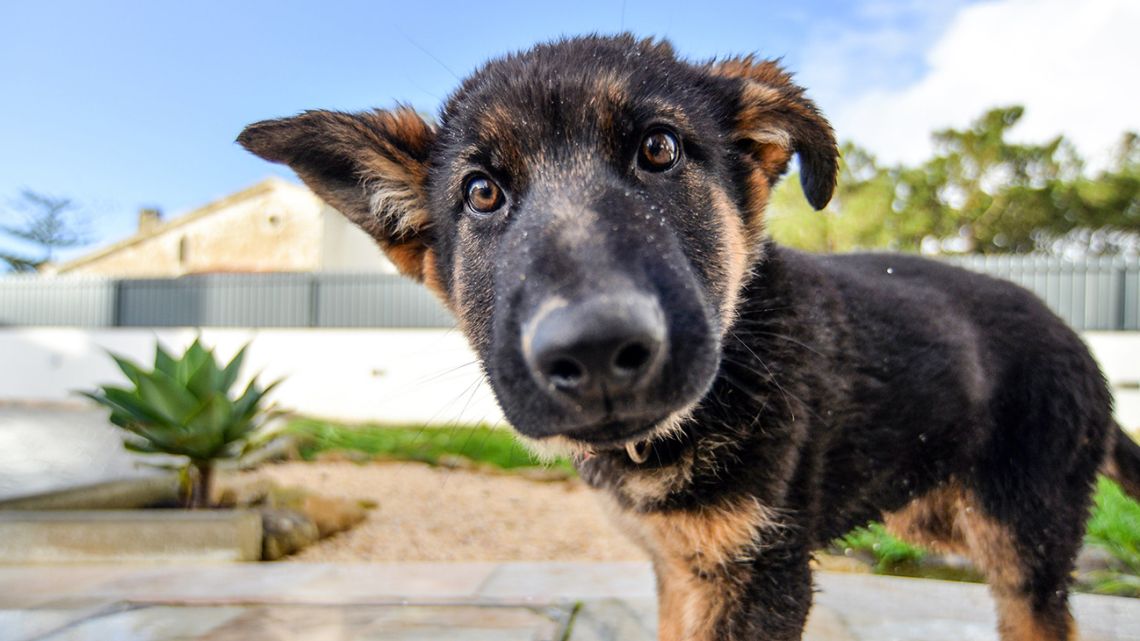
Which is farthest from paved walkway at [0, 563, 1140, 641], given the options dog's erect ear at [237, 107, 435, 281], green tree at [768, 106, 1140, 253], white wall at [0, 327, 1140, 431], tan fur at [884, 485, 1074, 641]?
green tree at [768, 106, 1140, 253]

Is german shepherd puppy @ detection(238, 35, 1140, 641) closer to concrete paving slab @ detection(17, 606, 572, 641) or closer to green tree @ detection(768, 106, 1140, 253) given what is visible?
concrete paving slab @ detection(17, 606, 572, 641)

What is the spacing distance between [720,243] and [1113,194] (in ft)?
87.9

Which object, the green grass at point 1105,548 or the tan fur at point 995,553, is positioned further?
the green grass at point 1105,548

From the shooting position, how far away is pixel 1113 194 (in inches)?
934

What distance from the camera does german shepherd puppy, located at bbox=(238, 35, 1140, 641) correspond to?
6.45ft

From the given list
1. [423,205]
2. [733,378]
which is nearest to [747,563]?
[733,378]

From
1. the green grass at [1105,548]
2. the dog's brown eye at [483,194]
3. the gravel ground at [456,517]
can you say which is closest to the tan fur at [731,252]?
the dog's brown eye at [483,194]

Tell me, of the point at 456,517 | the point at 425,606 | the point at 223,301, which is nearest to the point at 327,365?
the point at 223,301

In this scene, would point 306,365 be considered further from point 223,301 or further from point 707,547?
point 707,547

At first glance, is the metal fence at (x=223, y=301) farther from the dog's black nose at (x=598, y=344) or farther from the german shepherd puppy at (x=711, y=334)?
the dog's black nose at (x=598, y=344)

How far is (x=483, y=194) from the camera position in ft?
8.48

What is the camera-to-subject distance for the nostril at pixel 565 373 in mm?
1730

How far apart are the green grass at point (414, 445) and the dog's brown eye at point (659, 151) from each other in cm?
706

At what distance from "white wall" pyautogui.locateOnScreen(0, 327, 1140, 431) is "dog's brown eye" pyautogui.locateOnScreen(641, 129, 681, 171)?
9.37 m
